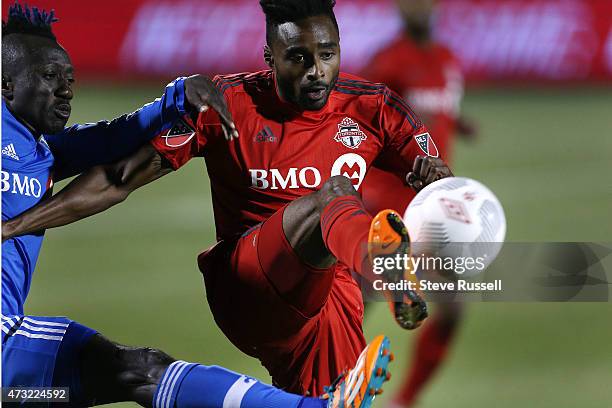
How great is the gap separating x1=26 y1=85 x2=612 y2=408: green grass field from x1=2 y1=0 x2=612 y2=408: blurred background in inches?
0.7

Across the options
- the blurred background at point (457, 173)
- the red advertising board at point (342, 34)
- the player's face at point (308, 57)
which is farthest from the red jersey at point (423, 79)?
the red advertising board at point (342, 34)

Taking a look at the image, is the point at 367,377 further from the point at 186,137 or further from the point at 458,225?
the point at 186,137

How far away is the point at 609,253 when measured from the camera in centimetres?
747

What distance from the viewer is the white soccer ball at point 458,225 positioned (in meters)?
3.48

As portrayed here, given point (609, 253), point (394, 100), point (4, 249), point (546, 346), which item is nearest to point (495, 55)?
point (609, 253)

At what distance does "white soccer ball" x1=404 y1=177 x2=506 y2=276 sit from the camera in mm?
Answer: 3482

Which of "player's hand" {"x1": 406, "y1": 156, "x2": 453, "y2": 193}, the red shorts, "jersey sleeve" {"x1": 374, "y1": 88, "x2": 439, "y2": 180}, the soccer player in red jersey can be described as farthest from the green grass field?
"player's hand" {"x1": 406, "y1": 156, "x2": 453, "y2": 193}

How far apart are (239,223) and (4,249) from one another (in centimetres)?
102

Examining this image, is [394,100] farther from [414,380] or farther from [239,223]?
[414,380]

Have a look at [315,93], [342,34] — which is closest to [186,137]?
[315,93]

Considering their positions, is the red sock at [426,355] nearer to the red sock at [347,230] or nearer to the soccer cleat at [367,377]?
the soccer cleat at [367,377]

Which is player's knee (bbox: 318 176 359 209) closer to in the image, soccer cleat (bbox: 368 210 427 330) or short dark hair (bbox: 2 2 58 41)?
soccer cleat (bbox: 368 210 427 330)

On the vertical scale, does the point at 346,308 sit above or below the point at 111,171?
below

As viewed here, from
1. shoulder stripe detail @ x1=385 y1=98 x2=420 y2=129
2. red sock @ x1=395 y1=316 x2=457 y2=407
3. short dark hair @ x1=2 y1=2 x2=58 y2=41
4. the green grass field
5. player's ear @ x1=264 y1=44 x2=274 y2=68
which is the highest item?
short dark hair @ x1=2 y1=2 x2=58 y2=41
